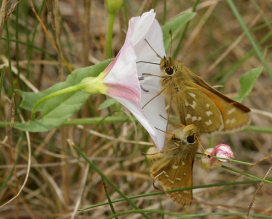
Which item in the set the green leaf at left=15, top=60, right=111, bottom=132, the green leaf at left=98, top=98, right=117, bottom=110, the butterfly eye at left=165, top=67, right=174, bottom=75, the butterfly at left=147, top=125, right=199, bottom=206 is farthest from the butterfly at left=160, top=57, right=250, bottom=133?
the green leaf at left=15, top=60, right=111, bottom=132

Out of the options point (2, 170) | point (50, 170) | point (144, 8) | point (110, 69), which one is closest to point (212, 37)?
point (144, 8)

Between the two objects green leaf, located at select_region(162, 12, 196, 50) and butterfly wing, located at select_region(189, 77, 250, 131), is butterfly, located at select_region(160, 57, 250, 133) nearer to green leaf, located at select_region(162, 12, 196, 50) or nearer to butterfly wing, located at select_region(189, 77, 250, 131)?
butterfly wing, located at select_region(189, 77, 250, 131)

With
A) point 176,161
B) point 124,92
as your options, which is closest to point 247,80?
point 176,161

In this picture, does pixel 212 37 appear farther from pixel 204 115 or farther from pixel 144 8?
pixel 204 115

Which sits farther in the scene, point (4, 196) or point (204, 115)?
point (4, 196)

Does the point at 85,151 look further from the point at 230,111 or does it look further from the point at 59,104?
the point at 230,111
